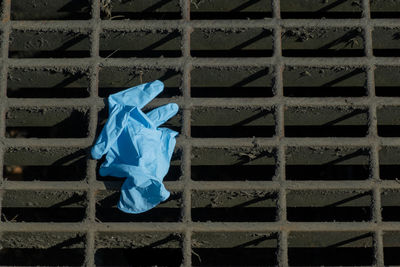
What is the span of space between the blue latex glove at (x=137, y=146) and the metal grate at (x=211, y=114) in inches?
2.8

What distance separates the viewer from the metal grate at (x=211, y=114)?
263cm

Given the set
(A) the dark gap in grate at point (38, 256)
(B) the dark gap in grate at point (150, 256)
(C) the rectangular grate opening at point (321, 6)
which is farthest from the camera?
(A) the dark gap in grate at point (38, 256)

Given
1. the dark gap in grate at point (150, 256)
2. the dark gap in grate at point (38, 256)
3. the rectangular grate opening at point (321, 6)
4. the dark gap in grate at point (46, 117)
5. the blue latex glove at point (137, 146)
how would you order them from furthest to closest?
1. the dark gap in grate at point (38, 256)
2. the dark gap in grate at point (150, 256)
3. the rectangular grate opening at point (321, 6)
4. the dark gap in grate at point (46, 117)
5. the blue latex glove at point (137, 146)

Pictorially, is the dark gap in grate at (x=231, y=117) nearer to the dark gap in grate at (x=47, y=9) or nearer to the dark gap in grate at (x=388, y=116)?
the dark gap in grate at (x=388, y=116)

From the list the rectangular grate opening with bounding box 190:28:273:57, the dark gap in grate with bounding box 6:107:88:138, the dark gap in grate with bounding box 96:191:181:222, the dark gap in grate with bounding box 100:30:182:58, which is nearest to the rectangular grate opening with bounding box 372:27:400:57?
the rectangular grate opening with bounding box 190:28:273:57

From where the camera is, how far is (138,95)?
269 cm

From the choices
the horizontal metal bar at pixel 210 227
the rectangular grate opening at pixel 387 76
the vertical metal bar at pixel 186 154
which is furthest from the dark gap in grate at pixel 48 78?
the rectangular grate opening at pixel 387 76

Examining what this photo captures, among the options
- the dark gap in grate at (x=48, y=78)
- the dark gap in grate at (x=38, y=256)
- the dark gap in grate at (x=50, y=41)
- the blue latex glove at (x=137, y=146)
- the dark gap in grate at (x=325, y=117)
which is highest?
the dark gap in grate at (x=50, y=41)

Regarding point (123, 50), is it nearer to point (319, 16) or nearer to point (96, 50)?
point (96, 50)

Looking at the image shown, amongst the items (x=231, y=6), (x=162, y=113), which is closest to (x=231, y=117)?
(x=162, y=113)

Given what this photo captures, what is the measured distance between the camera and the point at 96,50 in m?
2.71

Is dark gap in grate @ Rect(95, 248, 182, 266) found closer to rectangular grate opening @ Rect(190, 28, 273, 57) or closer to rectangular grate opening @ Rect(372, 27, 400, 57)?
rectangular grate opening @ Rect(190, 28, 273, 57)

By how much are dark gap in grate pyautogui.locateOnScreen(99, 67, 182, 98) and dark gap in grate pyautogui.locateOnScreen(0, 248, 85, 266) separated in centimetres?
117

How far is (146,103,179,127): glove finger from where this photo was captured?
2.64 metres
